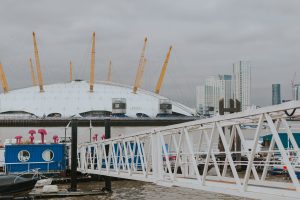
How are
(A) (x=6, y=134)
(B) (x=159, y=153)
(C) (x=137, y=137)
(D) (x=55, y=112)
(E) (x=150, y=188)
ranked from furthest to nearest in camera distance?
(D) (x=55, y=112)
(A) (x=6, y=134)
(E) (x=150, y=188)
(C) (x=137, y=137)
(B) (x=159, y=153)

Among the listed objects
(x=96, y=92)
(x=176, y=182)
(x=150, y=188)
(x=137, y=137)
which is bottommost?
(x=150, y=188)

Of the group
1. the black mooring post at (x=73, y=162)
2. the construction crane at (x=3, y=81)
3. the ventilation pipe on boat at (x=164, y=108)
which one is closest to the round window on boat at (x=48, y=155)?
the black mooring post at (x=73, y=162)

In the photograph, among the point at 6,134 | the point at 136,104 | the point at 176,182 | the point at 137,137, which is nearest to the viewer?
the point at 176,182

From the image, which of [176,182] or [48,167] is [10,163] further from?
[176,182]

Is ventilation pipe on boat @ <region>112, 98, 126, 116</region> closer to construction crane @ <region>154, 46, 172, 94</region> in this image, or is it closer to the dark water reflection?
construction crane @ <region>154, 46, 172, 94</region>

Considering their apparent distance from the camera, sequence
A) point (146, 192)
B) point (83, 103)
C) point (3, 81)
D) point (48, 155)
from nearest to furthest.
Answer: point (146, 192) → point (48, 155) → point (83, 103) → point (3, 81)

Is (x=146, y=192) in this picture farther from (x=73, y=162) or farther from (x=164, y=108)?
(x=164, y=108)

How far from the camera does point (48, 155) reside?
46344 millimetres

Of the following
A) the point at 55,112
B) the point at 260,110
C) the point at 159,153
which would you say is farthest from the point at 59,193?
the point at 55,112

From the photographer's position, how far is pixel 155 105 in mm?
124250

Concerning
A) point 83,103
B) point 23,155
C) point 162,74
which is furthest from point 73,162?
point 162,74

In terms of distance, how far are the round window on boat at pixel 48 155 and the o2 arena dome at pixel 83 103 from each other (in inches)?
2514

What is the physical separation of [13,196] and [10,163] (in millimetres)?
11843

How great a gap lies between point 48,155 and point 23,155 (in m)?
2.35
